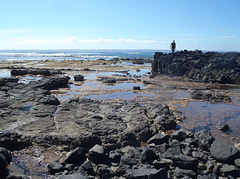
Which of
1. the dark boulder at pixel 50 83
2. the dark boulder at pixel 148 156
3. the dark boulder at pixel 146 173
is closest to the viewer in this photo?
the dark boulder at pixel 146 173

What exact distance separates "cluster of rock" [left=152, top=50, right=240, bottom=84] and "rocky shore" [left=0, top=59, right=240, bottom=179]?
912 inches

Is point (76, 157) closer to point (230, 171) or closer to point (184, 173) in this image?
point (184, 173)

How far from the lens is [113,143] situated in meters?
10.6

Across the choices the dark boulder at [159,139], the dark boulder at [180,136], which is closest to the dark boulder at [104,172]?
the dark boulder at [159,139]

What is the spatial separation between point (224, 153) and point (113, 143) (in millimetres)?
5342

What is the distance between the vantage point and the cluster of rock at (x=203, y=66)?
111 ft

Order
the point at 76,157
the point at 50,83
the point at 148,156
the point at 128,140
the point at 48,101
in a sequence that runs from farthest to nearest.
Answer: the point at 50,83 → the point at 48,101 → the point at 128,140 → the point at 148,156 → the point at 76,157

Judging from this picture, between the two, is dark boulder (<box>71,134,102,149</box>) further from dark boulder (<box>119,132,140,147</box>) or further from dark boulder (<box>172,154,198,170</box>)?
dark boulder (<box>172,154,198,170</box>)

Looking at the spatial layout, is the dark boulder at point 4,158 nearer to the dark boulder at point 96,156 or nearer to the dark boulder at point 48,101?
the dark boulder at point 96,156

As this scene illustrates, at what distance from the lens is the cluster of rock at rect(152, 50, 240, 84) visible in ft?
111

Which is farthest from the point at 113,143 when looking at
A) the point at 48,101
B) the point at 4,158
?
the point at 48,101

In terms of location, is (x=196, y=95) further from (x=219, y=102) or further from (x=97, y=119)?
(x=97, y=119)

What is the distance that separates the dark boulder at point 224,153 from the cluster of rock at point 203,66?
26.5m

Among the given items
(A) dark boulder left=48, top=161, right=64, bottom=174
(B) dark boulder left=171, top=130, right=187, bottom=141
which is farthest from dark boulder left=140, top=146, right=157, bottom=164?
(A) dark boulder left=48, top=161, right=64, bottom=174
